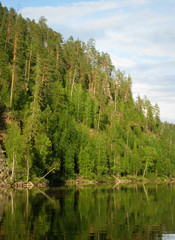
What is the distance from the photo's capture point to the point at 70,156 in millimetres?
68500

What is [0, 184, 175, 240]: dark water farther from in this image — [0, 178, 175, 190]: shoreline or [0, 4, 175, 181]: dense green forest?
[0, 4, 175, 181]: dense green forest

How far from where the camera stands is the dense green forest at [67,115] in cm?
5644

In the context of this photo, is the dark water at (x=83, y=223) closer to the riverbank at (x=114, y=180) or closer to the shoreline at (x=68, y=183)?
the shoreline at (x=68, y=183)

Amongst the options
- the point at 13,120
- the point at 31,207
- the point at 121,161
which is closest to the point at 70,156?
the point at 13,120

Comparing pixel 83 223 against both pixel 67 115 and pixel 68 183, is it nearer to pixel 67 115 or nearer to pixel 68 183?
pixel 68 183

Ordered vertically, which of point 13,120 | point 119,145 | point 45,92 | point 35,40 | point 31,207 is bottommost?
point 31,207

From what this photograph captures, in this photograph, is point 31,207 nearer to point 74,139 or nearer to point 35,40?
point 74,139

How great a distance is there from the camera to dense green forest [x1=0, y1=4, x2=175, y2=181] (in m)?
56.4

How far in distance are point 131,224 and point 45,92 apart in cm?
5919

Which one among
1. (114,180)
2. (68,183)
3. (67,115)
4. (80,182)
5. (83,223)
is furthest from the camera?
(114,180)

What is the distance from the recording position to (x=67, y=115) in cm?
7631

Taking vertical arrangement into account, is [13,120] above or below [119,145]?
above

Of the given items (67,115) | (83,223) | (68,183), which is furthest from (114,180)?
(83,223)

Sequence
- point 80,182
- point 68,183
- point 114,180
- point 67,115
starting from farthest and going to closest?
point 114,180 → point 67,115 → point 80,182 → point 68,183
